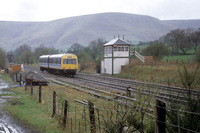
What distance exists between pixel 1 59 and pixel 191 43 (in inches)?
2028

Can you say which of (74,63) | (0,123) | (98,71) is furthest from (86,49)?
(0,123)

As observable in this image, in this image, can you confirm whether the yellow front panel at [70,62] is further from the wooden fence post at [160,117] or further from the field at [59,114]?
the wooden fence post at [160,117]

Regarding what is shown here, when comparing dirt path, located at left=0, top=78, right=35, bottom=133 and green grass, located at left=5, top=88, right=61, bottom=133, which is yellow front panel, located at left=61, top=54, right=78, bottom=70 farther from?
dirt path, located at left=0, top=78, right=35, bottom=133

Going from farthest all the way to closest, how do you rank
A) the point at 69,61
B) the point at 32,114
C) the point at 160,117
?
the point at 69,61
the point at 32,114
the point at 160,117

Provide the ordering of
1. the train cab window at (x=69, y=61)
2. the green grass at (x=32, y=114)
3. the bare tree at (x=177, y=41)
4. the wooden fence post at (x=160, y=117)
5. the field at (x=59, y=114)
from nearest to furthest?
the wooden fence post at (x=160, y=117) → the field at (x=59, y=114) → the green grass at (x=32, y=114) → the train cab window at (x=69, y=61) → the bare tree at (x=177, y=41)

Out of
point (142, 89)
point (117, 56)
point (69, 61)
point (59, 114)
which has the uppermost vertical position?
point (117, 56)

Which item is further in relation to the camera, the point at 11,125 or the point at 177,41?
the point at 177,41

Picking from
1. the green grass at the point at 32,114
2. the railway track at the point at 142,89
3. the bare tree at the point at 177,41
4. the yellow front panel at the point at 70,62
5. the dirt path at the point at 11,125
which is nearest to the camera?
the railway track at the point at 142,89

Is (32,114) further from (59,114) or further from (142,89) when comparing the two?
(142,89)

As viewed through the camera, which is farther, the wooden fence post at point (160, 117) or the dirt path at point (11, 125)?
the dirt path at point (11, 125)

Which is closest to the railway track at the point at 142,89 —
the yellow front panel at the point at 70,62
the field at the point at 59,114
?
the field at the point at 59,114

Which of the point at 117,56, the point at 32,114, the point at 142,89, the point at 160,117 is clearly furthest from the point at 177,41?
the point at 160,117

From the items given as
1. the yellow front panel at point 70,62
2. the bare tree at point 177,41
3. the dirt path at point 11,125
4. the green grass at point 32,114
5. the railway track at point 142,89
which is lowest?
the dirt path at point 11,125

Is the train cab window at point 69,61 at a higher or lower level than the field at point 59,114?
higher
